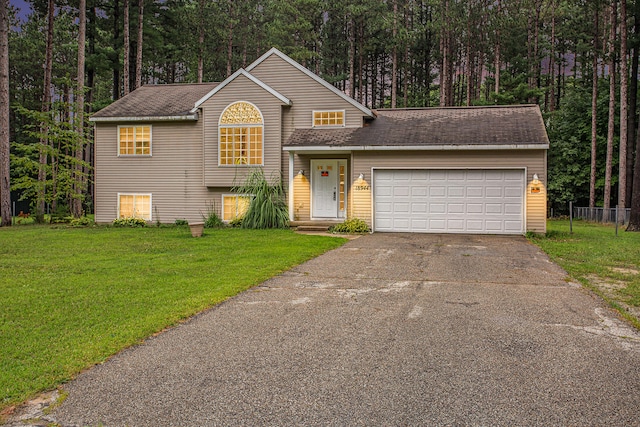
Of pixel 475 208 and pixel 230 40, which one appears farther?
pixel 230 40

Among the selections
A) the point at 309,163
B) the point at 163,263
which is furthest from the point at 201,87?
the point at 163,263

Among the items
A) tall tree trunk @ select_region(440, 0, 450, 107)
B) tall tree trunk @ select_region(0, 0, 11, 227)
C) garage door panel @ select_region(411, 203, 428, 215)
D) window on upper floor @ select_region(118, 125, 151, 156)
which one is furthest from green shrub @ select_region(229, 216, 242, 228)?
tall tree trunk @ select_region(440, 0, 450, 107)

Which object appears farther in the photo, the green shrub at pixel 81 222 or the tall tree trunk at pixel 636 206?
the green shrub at pixel 81 222

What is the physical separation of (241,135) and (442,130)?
729cm

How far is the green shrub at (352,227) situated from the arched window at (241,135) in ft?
13.5

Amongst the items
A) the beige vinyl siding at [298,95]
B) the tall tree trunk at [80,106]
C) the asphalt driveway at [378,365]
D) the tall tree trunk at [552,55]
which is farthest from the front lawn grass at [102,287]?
the tall tree trunk at [552,55]

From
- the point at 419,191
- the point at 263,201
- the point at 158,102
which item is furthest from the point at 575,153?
the point at 158,102

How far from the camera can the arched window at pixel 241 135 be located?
18.1 m

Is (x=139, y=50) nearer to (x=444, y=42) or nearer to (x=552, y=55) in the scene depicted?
(x=444, y=42)

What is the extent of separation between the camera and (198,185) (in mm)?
18766

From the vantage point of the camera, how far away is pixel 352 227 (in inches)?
629

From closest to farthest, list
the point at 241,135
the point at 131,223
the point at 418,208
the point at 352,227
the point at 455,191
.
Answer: the point at 455,191 < the point at 352,227 < the point at 418,208 < the point at 241,135 < the point at 131,223

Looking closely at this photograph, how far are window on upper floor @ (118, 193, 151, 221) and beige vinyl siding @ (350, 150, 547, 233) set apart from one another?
331 inches

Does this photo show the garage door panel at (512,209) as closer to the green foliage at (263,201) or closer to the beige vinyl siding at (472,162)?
the beige vinyl siding at (472,162)
